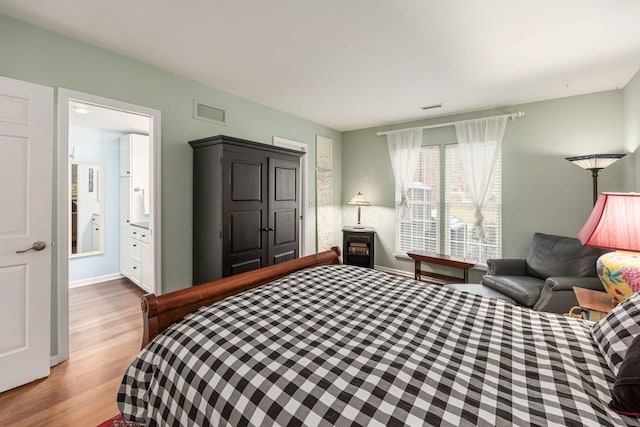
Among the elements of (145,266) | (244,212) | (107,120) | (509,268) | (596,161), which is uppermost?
(107,120)

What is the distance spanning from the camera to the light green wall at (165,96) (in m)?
2.12

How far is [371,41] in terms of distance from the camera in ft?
7.58

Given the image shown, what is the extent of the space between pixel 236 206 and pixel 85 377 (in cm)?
176

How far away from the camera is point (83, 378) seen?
2125 mm

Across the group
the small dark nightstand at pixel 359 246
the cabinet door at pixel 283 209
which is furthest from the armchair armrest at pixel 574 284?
the cabinet door at pixel 283 209

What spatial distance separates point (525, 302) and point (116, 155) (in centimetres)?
602

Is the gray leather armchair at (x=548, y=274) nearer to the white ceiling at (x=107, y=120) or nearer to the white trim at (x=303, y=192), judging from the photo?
the white trim at (x=303, y=192)

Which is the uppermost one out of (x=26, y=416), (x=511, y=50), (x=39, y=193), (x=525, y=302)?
(x=511, y=50)

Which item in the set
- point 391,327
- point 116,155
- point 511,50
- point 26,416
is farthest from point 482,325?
point 116,155

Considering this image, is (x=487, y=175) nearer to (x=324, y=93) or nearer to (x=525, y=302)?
(x=525, y=302)

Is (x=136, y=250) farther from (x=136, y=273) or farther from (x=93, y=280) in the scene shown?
(x=93, y=280)

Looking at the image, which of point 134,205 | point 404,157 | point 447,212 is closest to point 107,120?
point 134,205

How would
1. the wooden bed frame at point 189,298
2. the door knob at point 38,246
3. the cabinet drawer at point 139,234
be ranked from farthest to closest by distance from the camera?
the cabinet drawer at point 139,234 → the door knob at point 38,246 → the wooden bed frame at point 189,298

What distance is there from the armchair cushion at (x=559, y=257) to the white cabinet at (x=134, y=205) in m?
5.03
